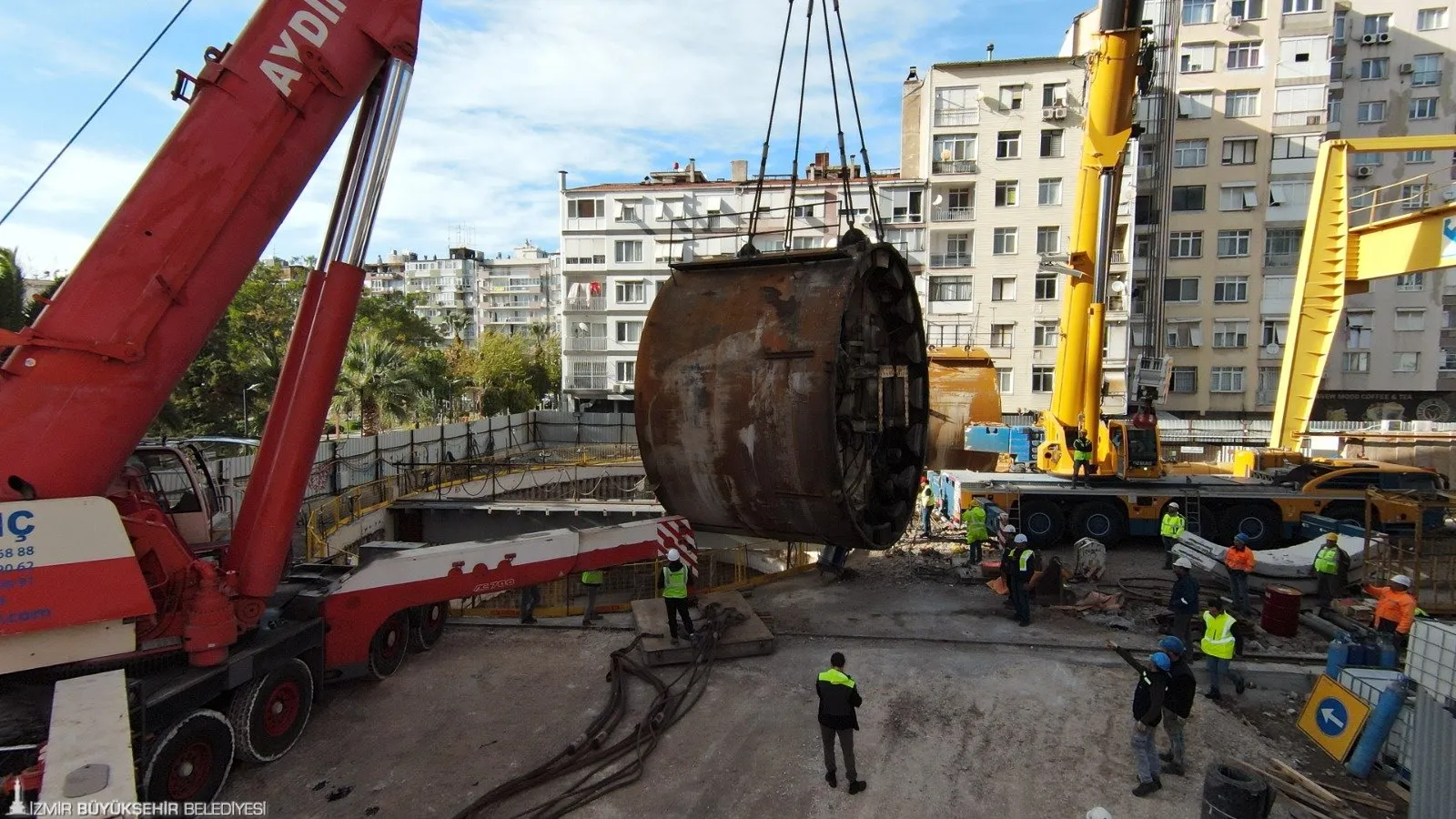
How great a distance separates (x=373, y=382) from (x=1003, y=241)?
2703cm

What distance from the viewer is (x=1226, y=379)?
35.7 m

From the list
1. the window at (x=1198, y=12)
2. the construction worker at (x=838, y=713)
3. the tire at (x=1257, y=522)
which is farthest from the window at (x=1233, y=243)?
the construction worker at (x=838, y=713)

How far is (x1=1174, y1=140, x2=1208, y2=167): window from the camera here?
34.8m

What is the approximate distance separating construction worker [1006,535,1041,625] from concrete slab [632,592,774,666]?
3.62 meters

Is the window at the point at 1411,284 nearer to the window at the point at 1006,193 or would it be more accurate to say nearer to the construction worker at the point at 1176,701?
the window at the point at 1006,193

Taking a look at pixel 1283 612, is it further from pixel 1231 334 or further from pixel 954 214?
pixel 1231 334

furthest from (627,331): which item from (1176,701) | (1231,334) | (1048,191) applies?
(1176,701)

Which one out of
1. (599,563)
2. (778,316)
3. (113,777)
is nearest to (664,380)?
(778,316)

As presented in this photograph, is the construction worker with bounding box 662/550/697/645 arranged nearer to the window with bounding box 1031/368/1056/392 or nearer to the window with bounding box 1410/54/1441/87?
the window with bounding box 1031/368/1056/392

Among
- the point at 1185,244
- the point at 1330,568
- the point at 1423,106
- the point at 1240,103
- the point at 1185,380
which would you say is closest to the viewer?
the point at 1330,568

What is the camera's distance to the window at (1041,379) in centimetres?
3441

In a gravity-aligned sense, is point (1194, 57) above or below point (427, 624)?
above

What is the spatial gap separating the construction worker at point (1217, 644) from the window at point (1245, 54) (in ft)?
119

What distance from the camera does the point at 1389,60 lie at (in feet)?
125
